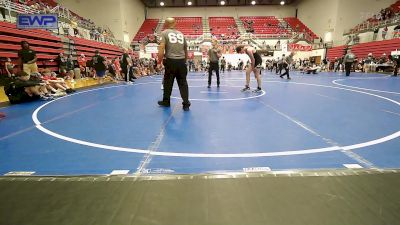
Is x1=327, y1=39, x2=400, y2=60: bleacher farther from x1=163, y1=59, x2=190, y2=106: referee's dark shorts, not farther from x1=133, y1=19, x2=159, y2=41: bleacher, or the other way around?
x1=133, y1=19, x2=159, y2=41: bleacher

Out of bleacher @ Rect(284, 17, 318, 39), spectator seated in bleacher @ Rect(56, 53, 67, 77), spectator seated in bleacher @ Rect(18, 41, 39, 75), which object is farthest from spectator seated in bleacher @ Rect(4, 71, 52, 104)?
bleacher @ Rect(284, 17, 318, 39)

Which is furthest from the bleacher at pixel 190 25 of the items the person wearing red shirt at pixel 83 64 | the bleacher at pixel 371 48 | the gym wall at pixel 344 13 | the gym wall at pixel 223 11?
the person wearing red shirt at pixel 83 64

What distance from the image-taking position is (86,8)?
91.6ft

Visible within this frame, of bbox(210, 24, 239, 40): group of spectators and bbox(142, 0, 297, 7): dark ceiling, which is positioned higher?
bbox(142, 0, 297, 7): dark ceiling

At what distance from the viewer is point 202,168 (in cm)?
234

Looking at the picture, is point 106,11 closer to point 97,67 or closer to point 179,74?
point 97,67

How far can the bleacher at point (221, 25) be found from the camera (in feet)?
117

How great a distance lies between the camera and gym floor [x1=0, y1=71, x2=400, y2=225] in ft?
4.99

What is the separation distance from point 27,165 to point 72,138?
878mm

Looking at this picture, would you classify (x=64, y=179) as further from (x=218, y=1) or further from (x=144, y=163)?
(x=218, y=1)

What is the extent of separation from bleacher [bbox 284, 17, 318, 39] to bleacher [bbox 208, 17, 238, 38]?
8369 mm

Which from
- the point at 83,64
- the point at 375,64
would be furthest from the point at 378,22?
the point at 83,64

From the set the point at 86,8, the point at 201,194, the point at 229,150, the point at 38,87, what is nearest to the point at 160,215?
the point at 201,194

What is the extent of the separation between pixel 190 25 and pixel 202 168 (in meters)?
37.4
